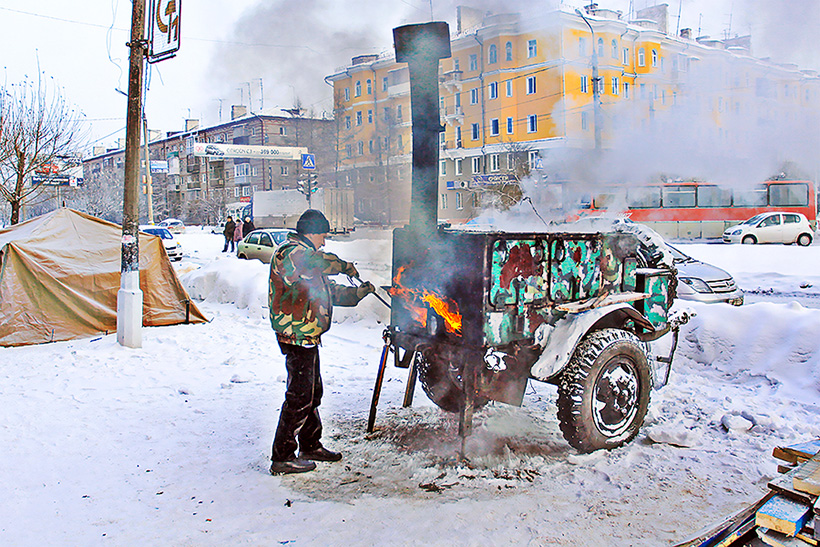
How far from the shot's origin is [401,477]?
361 cm

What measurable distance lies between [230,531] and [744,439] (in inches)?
137

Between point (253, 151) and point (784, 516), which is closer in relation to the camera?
point (784, 516)

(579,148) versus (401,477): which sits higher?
(579,148)

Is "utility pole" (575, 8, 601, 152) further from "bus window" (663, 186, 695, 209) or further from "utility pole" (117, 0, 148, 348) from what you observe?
"bus window" (663, 186, 695, 209)

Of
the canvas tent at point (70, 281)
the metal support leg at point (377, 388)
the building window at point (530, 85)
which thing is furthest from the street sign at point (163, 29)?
the metal support leg at point (377, 388)

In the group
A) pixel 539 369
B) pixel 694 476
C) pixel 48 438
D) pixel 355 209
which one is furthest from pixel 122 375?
pixel 355 209

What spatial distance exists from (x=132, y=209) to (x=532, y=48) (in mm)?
6071

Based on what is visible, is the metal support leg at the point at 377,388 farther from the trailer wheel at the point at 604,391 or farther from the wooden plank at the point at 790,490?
the wooden plank at the point at 790,490

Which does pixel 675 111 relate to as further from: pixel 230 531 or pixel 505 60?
pixel 230 531

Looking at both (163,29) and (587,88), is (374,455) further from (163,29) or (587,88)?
(587,88)

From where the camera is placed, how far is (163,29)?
783 centimetres

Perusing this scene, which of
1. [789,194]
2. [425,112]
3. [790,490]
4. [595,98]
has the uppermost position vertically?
[595,98]

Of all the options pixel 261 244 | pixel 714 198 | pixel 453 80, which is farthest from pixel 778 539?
pixel 714 198

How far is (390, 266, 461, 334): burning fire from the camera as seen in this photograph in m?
3.75
